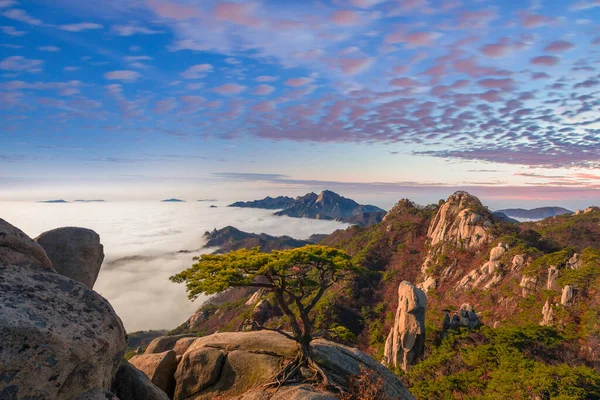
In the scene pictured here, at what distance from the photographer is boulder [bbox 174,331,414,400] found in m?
15.3

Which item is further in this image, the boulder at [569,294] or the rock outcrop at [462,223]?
the rock outcrop at [462,223]

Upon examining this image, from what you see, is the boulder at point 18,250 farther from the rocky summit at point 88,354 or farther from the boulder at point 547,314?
the boulder at point 547,314

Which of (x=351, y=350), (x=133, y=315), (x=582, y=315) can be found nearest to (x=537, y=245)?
(x=582, y=315)

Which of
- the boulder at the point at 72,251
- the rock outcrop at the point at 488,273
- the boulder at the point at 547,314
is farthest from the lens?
the rock outcrop at the point at 488,273

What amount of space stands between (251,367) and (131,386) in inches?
249

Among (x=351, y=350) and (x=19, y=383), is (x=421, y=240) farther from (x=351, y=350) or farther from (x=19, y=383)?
(x=19, y=383)

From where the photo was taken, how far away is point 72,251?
1461 cm

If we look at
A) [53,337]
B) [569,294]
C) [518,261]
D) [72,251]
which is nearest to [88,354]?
[53,337]

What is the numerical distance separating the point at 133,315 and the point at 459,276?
181905 mm

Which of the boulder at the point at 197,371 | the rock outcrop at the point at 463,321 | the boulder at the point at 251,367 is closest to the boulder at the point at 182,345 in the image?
the boulder at the point at 251,367

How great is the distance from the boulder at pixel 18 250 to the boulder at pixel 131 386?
14.1 feet

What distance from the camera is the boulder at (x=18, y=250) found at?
341 inches

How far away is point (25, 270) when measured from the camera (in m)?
8.48

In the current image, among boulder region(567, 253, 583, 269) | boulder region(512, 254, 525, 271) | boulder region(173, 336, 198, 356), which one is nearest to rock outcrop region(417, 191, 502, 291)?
boulder region(512, 254, 525, 271)
